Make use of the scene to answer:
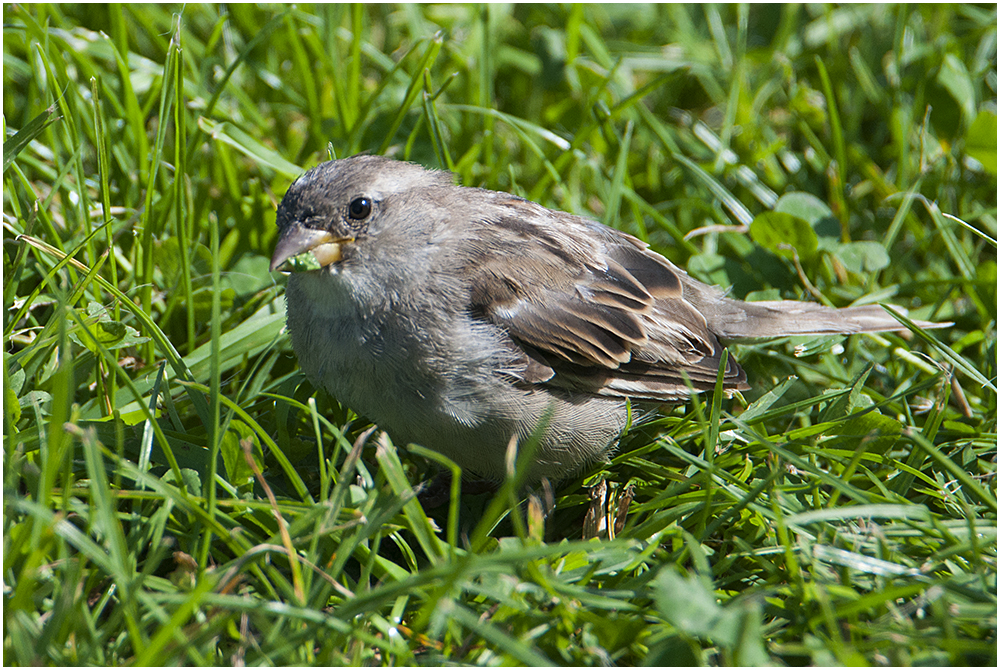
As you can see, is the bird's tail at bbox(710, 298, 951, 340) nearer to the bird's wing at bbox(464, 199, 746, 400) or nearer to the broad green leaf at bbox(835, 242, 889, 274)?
the bird's wing at bbox(464, 199, 746, 400)

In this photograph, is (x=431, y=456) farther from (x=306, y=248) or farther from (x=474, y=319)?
(x=306, y=248)

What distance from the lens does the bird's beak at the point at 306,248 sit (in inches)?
118

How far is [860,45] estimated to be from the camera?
596 centimetres

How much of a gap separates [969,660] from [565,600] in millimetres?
1191

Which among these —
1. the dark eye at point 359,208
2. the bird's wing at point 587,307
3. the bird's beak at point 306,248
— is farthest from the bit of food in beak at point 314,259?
the bird's wing at point 587,307

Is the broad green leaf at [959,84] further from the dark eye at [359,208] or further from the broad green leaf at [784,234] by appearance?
the dark eye at [359,208]

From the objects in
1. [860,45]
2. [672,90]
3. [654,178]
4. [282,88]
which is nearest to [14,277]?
[282,88]

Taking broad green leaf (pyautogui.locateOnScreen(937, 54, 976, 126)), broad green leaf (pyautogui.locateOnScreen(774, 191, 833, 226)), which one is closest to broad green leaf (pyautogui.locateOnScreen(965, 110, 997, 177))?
broad green leaf (pyautogui.locateOnScreen(937, 54, 976, 126))

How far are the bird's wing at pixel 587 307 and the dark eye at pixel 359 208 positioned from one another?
1.45 ft

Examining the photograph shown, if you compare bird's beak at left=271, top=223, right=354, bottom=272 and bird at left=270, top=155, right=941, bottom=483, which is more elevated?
bird's beak at left=271, top=223, right=354, bottom=272

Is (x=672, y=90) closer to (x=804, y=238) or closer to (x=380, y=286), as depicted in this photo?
(x=804, y=238)

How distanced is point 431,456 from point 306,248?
93 cm

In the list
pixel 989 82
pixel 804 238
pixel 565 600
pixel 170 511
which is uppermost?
pixel 989 82

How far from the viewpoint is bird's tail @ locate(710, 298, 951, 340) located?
3.84 meters
